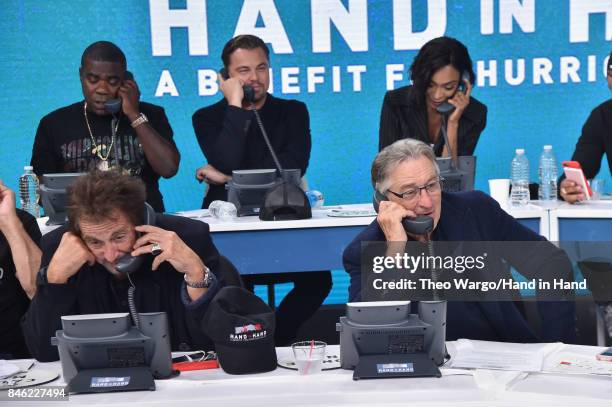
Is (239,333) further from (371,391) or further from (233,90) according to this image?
(233,90)

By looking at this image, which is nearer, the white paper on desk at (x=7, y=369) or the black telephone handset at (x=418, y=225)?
the white paper on desk at (x=7, y=369)

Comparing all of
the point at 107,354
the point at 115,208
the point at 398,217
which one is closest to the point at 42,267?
the point at 115,208

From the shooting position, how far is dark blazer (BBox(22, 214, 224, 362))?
237 cm

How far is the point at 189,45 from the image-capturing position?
17.8 ft

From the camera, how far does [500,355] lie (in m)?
2.11

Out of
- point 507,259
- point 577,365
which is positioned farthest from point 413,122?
point 577,365

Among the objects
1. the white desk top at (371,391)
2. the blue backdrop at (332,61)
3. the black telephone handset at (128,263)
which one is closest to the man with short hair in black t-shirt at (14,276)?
the black telephone handset at (128,263)

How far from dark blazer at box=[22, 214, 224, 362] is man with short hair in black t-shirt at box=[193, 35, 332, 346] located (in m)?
1.71

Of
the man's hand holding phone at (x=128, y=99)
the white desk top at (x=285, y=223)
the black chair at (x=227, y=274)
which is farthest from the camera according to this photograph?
the man's hand holding phone at (x=128, y=99)

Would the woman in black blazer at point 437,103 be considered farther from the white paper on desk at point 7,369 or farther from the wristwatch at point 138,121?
the white paper on desk at point 7,369

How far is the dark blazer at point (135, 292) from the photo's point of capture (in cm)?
237

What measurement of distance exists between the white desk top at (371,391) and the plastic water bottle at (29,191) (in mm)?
2368

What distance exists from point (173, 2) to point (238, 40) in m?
1.22

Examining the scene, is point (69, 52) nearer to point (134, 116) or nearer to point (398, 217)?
point (134, 116)
